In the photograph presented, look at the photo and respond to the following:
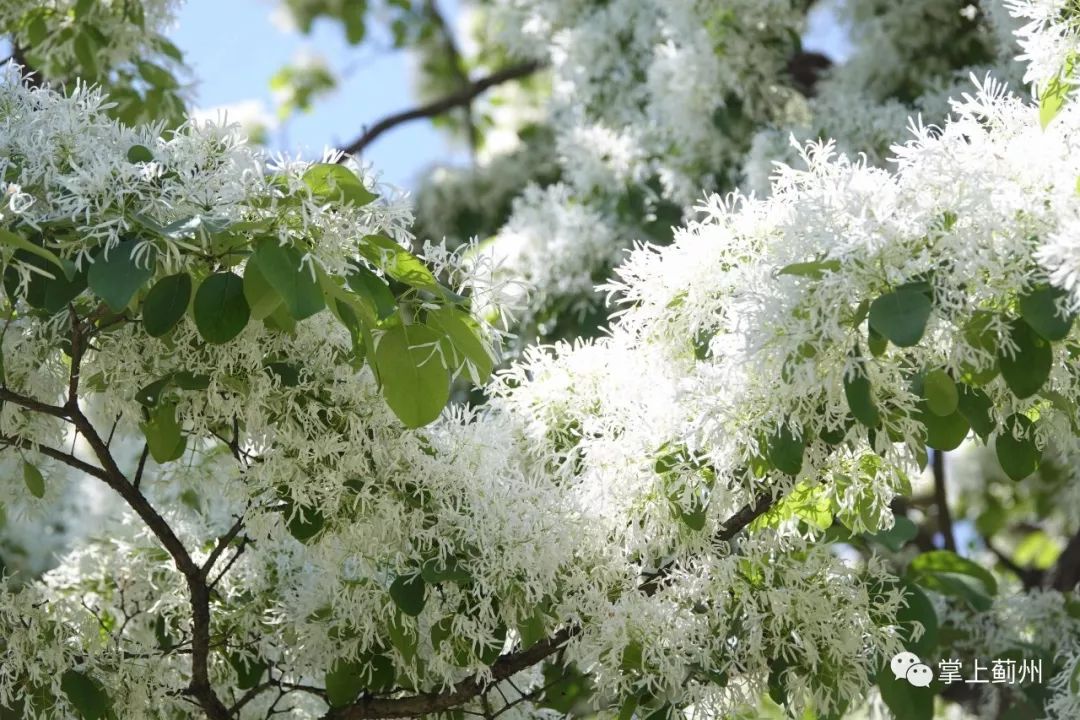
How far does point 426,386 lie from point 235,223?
0.29 meters

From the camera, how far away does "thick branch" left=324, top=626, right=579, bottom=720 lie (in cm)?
190

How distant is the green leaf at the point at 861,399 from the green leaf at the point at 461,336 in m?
0.44

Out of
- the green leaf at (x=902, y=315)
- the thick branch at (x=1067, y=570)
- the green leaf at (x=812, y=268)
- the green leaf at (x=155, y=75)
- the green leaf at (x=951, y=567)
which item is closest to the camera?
the green leaf at (x=902, y=315)

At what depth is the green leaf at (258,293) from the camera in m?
1.56

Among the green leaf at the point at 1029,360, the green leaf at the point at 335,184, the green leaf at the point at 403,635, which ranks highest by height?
the green leaf at the point at 335,184

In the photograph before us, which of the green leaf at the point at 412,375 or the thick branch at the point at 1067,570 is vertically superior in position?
the thick branch at the point at 1067,570

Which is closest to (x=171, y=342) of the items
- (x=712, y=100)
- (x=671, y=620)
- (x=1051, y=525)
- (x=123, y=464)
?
(x=671, y=620)

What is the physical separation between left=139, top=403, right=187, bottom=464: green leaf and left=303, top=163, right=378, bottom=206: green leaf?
0.42 metres

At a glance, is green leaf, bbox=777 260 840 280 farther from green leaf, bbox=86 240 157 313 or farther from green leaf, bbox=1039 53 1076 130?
green leaf, bbox=86 240 157 313

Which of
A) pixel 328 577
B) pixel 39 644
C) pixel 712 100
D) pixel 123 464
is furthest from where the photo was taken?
pixel 123 464

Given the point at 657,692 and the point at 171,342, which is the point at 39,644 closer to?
the point at 171,342

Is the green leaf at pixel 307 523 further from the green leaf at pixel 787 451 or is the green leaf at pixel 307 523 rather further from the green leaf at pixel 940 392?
the green leaf at pixel 940 392

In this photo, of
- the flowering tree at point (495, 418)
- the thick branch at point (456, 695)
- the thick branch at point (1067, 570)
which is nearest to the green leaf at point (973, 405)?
the flowering tree at point (495, 418)

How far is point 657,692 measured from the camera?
71.1 inches
